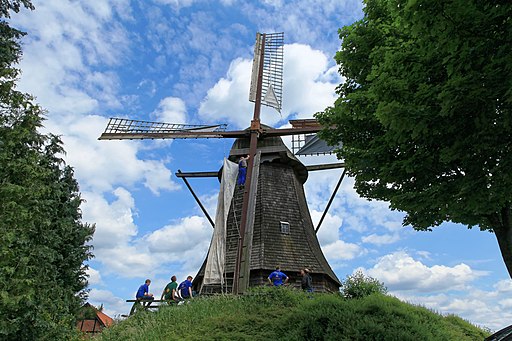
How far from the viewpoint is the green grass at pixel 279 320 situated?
31.4ft

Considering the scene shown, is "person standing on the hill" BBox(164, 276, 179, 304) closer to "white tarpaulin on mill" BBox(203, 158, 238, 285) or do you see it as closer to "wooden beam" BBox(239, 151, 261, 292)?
"white tarpaulin on mill" BBox(203, 158, 238, 285)

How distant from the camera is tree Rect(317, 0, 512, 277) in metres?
6.03

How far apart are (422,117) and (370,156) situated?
3189mm

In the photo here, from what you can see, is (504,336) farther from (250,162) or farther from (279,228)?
(250,162)

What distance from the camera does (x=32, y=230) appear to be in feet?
55.5

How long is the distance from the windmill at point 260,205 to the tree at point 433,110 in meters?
7.20

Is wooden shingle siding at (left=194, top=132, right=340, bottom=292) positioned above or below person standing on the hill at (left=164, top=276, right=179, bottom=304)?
above

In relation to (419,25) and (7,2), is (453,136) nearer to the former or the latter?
(419,25)

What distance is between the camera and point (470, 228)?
38.4 ft

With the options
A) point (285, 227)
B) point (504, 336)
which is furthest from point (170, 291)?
point (504, 336)

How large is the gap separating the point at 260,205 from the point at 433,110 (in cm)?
1337

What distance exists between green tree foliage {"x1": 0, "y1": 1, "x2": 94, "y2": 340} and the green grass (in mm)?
4322

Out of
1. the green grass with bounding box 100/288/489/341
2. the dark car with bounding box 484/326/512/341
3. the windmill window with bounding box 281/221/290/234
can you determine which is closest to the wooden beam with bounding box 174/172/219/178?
the windmill window with bounding box 281/221/290/234

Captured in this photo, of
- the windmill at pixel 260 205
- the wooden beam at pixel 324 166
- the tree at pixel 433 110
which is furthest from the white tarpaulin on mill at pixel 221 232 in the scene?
the tree at pixel 433 110
